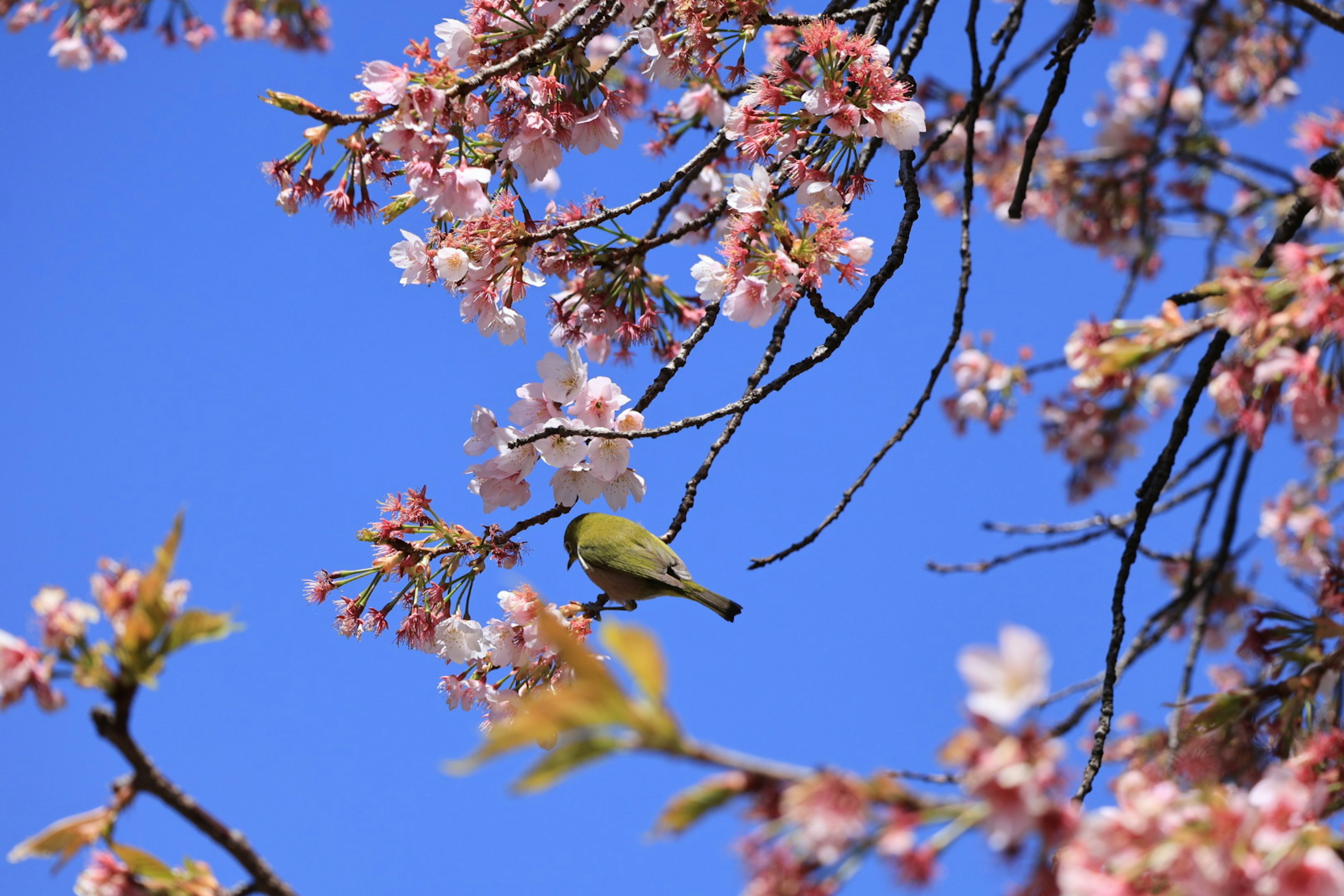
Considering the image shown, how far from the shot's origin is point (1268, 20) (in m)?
7.67

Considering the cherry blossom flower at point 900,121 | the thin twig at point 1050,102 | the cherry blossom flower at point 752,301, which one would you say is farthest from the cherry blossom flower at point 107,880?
the thin twig at point 1050,102

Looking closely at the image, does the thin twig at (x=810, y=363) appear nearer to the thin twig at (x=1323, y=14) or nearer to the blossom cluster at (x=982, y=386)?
the thin twig at (x=1323, y=14)

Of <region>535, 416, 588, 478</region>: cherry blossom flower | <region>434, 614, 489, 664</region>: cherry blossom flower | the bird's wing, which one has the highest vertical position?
<region>535, 416, 588, 478</region>: cherry blossom flower

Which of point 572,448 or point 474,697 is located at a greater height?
point 572,448

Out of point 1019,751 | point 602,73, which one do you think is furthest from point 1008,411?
point 1019,751

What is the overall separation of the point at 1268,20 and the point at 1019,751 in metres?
8.16

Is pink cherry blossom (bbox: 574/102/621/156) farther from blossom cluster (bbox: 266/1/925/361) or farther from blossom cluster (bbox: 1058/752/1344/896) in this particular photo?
blossom cluster (bbox: 1058/752/1344/896)

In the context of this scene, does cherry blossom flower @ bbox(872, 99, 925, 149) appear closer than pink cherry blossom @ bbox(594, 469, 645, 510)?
Yes

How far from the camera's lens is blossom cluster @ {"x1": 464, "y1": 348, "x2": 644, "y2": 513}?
121 inches

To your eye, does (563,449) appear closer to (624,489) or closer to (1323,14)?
(624,489)

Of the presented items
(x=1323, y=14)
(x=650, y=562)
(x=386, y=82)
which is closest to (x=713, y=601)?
(x=650, y=562)

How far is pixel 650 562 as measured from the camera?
3391mm

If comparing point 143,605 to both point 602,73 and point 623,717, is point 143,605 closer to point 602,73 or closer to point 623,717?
point 623,717

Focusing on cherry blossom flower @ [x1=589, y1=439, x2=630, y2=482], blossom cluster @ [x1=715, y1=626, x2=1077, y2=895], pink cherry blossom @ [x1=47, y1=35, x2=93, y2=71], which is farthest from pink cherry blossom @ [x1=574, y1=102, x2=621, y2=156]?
pink cherry blossom @ [x1=47, y1=35, x2=93, y2=71]
